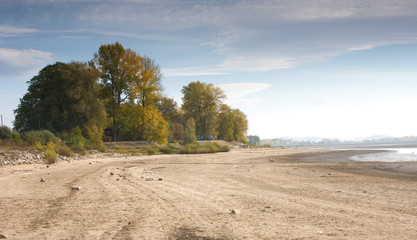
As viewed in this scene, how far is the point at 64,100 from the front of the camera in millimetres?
32438

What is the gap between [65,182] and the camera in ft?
32.4

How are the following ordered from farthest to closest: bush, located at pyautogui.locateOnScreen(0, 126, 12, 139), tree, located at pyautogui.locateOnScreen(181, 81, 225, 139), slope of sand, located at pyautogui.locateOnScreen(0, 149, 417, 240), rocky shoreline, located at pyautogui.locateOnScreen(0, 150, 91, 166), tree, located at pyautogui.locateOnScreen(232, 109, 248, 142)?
tree, located at pyautogui.locateOnScreen(232, 109, 248, 142) < tree, located at pyautogui.locateOnScreen(181, 81, 225, 139) < bush, located at pyautogui.locateOnScreen(0, 126, 12, 139) < rocky shoreline, located at pyautogui.locateOnScreen(0, 150, 91, 166) < slope of sand, located at pyautogui.locateOnScreen(0, 149, 417, 240)

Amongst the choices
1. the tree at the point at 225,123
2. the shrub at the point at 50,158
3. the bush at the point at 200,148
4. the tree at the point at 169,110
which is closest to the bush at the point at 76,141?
the shrub at the point at 50,158

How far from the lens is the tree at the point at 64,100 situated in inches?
1252

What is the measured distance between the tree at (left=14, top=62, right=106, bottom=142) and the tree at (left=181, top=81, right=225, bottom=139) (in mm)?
27703

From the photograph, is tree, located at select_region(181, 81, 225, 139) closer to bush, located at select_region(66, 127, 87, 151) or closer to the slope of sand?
bush, located at select_region(66, 127, 87, 151)

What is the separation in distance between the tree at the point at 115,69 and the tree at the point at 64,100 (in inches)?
107

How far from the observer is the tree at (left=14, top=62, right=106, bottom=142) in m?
31.8

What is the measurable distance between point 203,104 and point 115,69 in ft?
86.5

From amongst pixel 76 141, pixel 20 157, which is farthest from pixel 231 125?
pixel 20 157

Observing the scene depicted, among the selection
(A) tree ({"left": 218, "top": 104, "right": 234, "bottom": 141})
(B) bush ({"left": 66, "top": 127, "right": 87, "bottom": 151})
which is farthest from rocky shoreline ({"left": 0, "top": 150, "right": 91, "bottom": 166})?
(A) tree ({"left": 218, "top": 104, "right": 234, "bottom": 141})

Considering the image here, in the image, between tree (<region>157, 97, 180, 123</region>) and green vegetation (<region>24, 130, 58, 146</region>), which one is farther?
tree (<region>157, 97, 180, 123</region>)

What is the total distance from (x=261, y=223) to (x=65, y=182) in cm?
724

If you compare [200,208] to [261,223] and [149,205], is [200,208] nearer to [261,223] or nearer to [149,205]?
[149,205]
